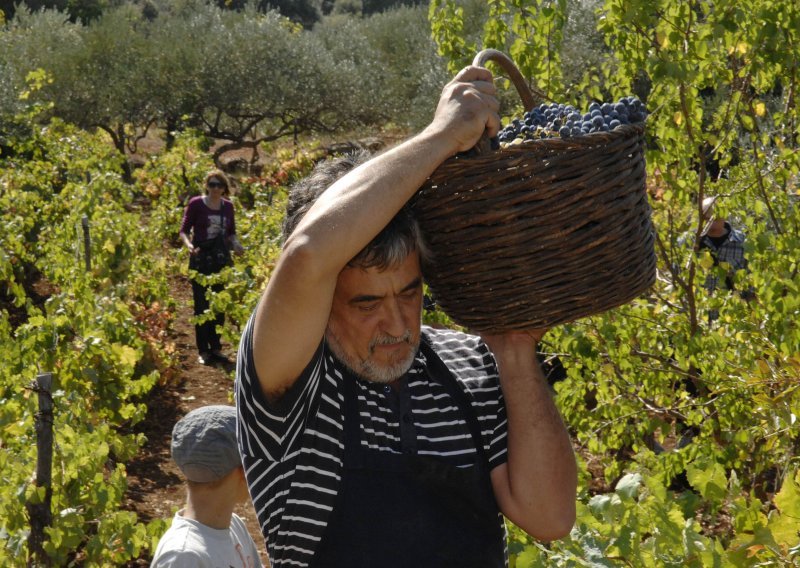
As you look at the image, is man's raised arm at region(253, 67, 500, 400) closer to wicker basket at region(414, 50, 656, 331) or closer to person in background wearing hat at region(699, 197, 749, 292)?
wicker basket at region(414, 50, 656, 331)

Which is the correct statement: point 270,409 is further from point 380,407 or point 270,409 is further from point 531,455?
point 531,455

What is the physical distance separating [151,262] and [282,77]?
9892 mm

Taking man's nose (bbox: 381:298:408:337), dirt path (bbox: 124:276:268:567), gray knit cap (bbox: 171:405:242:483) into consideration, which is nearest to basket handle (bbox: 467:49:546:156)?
man's nose (bbox: 381:298:408:337)

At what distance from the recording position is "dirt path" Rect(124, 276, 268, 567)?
5582 mm

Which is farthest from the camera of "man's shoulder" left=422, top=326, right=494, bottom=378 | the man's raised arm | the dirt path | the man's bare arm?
the dirt path

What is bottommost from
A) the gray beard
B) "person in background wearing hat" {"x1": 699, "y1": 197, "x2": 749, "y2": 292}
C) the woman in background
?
the gray beard

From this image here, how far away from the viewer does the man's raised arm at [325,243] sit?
1611 millimetres

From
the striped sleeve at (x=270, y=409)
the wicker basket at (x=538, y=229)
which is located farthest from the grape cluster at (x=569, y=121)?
the striped sleeve at (x=270, y=409)

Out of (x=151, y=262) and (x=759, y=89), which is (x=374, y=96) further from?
(x=759, y=89)

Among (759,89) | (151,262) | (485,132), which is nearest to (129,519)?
(485,132)

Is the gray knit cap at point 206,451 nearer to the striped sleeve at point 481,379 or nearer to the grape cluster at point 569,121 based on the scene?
the striped sleeve at point 481,379

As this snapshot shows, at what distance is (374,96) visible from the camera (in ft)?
63.7

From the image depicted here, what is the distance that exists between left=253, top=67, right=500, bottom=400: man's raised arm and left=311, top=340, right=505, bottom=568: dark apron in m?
0.22

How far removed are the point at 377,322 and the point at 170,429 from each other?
210 inches
